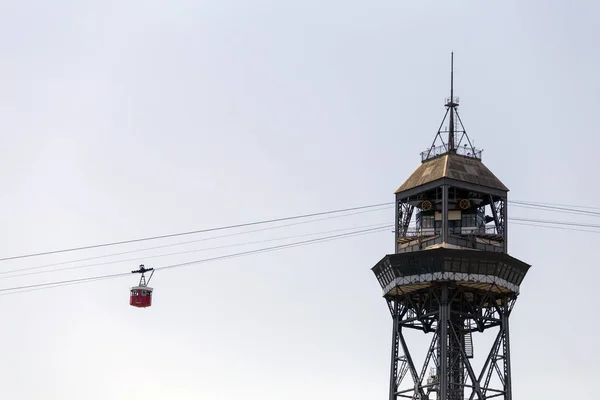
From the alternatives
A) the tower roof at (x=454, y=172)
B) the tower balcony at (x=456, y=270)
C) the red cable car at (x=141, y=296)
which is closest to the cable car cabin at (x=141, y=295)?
the red cable car at (x=141, y=296)

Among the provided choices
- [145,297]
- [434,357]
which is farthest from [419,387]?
[145,297]

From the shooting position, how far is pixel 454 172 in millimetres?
174875

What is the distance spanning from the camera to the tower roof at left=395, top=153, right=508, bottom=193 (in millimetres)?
174625

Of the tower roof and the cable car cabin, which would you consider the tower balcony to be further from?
the cable car cabin

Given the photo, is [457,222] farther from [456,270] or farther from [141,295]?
[141,295]

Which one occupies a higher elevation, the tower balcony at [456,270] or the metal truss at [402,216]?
the metal truss at [402,216]

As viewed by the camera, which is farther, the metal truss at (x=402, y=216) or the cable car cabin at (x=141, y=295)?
the metal truss at (x=402, y=216)

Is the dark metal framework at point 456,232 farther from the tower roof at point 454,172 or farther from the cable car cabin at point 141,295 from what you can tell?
the cable car cabin at point 141,295

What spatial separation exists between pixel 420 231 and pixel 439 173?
6.97 meters

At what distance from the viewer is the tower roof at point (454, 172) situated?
174625mm

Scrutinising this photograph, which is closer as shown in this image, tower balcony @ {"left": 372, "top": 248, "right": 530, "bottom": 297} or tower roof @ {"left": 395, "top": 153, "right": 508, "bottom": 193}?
tower balcony @ {"left": 372, "top": 248, "right": 530, "bottom": 297}

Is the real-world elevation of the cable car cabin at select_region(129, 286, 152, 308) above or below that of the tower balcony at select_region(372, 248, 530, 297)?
below

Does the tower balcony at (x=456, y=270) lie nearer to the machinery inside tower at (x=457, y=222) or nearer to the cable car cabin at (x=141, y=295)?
the machinery inside tower at (x=457, y=222)

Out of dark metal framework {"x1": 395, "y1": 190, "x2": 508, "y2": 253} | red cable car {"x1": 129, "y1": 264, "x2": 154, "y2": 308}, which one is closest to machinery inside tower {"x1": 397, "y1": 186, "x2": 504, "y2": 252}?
dark metal framework {"x1": 395, "y1": 190, "x2": 508, "y2": 253}
